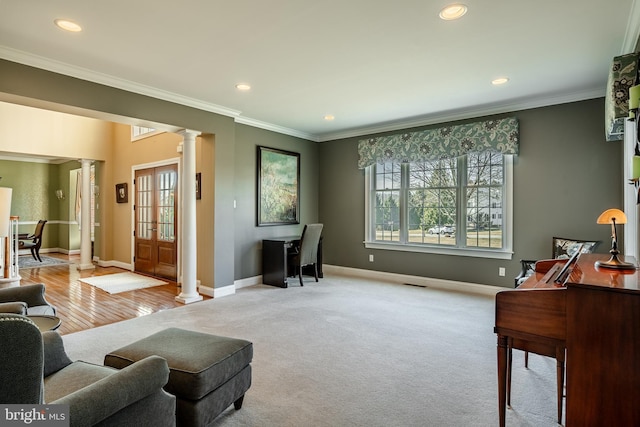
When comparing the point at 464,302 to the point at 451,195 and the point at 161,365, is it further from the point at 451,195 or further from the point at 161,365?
the point at 161,365

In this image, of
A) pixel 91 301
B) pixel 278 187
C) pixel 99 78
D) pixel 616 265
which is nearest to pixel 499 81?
pixel 616 265

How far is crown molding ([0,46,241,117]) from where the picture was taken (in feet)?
10.3

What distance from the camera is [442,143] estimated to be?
5.28 meters

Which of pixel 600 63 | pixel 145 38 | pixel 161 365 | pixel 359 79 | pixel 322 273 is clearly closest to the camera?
pixel 161 365

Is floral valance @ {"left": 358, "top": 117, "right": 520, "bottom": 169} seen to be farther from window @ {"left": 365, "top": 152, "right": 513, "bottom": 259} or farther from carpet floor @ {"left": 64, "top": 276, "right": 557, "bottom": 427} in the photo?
carpet floor @ {"left": 64, "top": 276, "right": 557, "bottom": 427}

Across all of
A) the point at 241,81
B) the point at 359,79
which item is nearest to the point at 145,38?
the point at 241,81

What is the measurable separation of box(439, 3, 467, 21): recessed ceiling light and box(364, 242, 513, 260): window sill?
3.41 metres

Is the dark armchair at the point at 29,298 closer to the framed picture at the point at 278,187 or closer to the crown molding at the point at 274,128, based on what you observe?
the framed picture at the point at 278,187

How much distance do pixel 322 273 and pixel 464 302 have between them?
2.59 meters

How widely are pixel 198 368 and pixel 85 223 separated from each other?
282 inches

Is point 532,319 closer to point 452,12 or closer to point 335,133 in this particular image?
point 452,12

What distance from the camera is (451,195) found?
537cm

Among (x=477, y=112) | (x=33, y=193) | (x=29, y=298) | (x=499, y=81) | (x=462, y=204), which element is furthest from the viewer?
(x=33, y=193)

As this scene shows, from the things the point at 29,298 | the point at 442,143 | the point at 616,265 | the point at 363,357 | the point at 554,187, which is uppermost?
the point at 442,143
